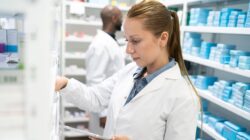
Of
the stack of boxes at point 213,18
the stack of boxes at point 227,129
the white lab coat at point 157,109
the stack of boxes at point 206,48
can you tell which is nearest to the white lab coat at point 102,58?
the stack of boxes at point 206,48

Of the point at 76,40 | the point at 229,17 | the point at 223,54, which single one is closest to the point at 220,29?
the point at 229,17

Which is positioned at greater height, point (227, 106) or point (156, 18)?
point (156, 18)

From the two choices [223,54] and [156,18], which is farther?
[223,54]

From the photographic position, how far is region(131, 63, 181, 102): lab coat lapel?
1280mm

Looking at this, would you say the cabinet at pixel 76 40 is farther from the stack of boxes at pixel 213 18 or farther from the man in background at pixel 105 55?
the stack of boxes at pixel 213 18

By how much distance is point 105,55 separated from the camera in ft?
9.23

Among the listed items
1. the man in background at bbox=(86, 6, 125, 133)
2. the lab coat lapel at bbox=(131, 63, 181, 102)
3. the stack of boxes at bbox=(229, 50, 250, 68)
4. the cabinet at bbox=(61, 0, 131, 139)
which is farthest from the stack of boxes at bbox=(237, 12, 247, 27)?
the cabinet at bbox=(61, 0, 131, 139)

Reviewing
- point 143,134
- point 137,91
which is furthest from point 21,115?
point 137,91

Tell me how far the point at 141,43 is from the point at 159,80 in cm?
22

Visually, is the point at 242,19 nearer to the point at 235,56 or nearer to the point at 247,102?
the point at 235,56

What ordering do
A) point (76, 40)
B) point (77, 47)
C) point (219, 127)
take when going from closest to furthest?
point (219, 127)
point (76, 40)
point (77, 47)

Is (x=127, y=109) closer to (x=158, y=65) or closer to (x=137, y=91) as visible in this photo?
(x=137, y=91)

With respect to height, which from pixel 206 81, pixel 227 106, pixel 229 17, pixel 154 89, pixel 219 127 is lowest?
pixel 219 127

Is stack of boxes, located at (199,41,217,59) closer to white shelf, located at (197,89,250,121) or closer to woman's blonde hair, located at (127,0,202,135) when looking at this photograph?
white shelf, located at (197,89,250,121)
